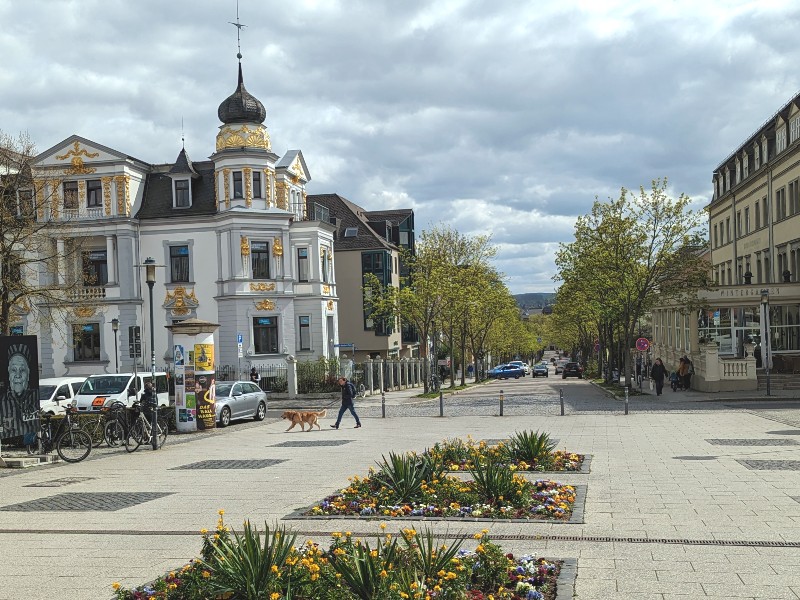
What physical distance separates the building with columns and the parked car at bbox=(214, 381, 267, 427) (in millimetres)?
15701

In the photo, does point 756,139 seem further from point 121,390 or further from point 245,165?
point 121,390

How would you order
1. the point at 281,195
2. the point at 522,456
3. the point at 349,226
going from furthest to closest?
1. the point at 349,226
2. the point at 281,195
3. the point at 522,456

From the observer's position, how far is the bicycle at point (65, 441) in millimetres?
19031

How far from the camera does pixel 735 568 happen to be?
7922 millimetres

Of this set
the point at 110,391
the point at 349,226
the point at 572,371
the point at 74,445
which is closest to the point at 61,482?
the point at 74,445

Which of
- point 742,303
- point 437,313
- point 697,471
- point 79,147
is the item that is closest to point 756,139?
point 742,303

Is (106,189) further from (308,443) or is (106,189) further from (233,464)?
(233,464)

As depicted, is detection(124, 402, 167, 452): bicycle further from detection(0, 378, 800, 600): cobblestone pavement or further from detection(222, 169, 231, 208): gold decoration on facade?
detection(222, 169, 231, 208): gold decoration on facade

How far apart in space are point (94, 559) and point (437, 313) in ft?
136

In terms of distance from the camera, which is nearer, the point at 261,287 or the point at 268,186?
the point at 261,287

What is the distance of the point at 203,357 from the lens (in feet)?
84.8

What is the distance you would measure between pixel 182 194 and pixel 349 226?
22.5m

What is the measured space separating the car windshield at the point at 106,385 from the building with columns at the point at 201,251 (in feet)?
53.5

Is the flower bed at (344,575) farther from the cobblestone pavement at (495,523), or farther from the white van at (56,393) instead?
the white van at (56,393)
